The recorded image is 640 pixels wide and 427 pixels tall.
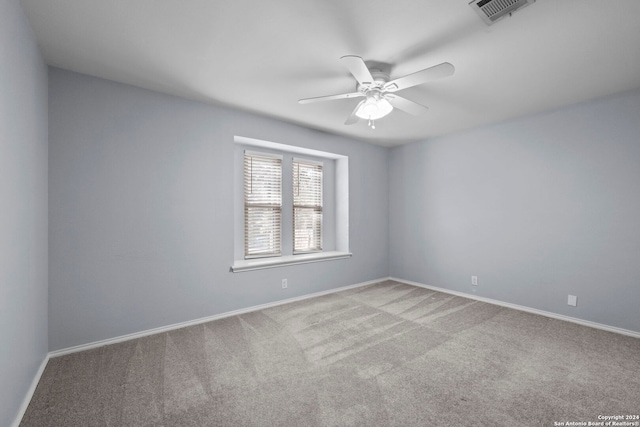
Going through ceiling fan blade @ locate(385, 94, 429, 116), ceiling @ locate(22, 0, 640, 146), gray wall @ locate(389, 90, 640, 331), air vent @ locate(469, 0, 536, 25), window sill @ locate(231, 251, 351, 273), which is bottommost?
window sill @ locate(231, 251, 351, 273)

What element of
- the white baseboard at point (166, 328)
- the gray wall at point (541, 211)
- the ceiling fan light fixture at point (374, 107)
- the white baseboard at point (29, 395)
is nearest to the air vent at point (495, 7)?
the ceiling fan light fixture at point (374, 107)

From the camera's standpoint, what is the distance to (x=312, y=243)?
4.62m

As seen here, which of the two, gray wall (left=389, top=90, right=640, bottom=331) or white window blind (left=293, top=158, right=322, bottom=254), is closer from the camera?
gray wall (left=389, top=90, right=640, bottom=331)

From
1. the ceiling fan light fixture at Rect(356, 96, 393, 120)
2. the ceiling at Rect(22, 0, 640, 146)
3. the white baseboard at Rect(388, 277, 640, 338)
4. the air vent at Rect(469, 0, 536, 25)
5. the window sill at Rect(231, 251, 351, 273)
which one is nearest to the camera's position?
the air vent at Rect(469, 0, 536, 25)

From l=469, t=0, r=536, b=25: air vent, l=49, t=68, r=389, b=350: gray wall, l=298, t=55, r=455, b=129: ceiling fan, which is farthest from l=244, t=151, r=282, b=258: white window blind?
l=469, t=0, r=536, b=25: air vent

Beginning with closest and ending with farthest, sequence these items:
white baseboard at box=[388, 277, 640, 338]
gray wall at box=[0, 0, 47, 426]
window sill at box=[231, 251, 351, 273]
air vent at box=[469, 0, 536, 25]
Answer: gray wall at box=[0, 0, 47, 426] → air vent at box=[469, 0, 536, 25] → white baseboard at box=[388, 277, 640, 338] → window sill at box=[231, 251, 351, 273]

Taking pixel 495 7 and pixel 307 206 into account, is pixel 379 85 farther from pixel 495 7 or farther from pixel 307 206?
pixel 307 206

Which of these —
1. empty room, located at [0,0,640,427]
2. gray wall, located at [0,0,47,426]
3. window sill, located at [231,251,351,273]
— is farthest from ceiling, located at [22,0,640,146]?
window sill, located at [231,251,351,273]

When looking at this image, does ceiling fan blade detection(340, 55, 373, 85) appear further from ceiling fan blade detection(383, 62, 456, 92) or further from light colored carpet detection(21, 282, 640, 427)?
light colored carpet detection(21, 282, 640, 427)

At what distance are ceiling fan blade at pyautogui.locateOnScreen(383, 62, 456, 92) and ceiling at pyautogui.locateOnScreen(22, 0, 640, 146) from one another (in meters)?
0.24

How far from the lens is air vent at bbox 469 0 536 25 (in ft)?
5.24

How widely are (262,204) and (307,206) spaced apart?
0.83 metres

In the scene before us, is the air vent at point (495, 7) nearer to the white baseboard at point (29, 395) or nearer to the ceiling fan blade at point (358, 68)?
the ceiling fan blade at point (358, 68)

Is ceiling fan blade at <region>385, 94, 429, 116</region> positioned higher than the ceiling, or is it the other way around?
the ceiling
